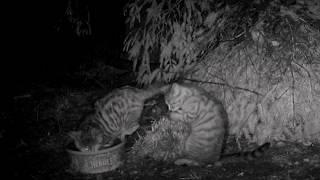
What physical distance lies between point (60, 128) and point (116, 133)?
44.8 inches

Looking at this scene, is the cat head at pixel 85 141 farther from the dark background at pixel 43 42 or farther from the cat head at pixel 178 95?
the dark background at pixel 43 42

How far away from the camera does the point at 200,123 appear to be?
13.7 ft

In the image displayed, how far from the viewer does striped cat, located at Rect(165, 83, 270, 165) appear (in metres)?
4.06

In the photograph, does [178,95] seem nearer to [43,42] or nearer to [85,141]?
[85,141]

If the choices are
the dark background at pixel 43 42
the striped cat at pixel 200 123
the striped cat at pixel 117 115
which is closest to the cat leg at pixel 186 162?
the striped cat at pixel 200 123

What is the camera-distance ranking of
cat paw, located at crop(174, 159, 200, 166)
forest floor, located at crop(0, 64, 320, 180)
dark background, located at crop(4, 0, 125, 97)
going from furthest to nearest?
dark background, located at crop(4, 0, 125, 97), cat paw, located at crop(174, 159, 200, 166), forest floor, located at crop(0, 64, 320, 180)

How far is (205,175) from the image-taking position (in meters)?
3.89

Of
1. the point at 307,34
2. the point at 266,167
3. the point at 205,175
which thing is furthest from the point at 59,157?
the point at 307,34

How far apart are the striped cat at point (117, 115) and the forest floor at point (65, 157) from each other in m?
0.48

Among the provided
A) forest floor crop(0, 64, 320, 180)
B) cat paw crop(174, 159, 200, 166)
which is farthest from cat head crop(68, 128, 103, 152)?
Result: cat paw crop(174, 159, 200, 166)

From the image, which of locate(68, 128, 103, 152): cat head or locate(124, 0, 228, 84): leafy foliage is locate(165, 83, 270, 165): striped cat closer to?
locate(124, 0, 228, 84): leafy foliage

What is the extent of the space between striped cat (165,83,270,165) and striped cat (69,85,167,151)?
573mm

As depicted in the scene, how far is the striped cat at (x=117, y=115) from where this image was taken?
14.5 ft

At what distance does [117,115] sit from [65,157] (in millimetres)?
822
